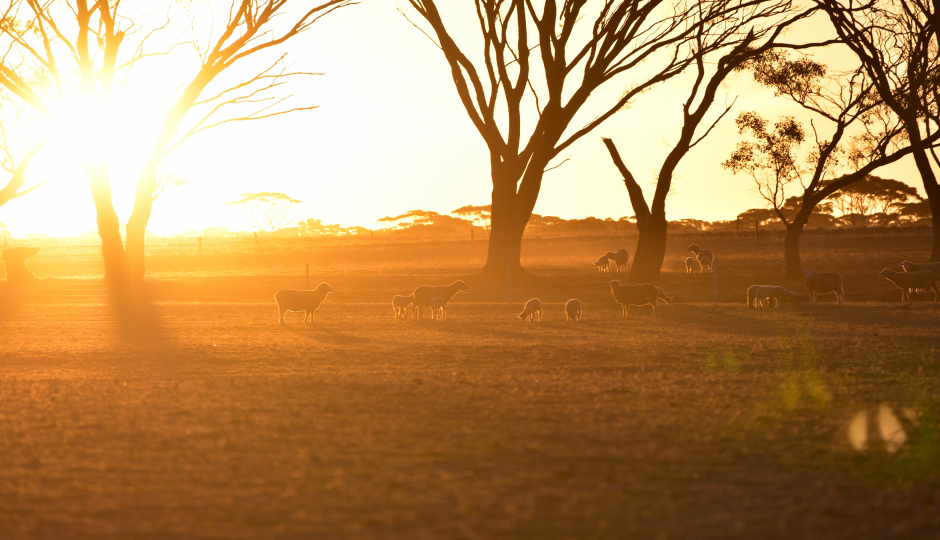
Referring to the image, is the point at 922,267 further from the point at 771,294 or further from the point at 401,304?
the point at 401,304

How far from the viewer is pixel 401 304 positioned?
762 inches

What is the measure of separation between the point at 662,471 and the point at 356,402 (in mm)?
3641

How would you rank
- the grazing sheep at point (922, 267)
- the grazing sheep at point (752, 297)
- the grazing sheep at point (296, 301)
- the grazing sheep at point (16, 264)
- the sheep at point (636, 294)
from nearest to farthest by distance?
the grazing sheep at point (296, 301) → the sheep at point (636, 294) → the grazing sheep at point (752, 297) → the grazing sheep at point (922, 267) → the grazing sheep at point (16, 264)

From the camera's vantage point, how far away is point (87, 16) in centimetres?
2872

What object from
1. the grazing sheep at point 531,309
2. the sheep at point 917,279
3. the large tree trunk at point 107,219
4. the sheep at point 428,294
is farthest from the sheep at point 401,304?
the large tree trunk at point 107,219

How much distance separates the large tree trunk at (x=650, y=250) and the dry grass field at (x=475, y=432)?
12.3 meters

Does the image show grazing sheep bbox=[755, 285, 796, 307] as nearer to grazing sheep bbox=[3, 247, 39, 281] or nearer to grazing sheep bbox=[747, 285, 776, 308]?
grazing sheep bbox=[747, 285, 776, 308]

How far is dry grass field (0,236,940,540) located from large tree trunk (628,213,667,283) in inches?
486

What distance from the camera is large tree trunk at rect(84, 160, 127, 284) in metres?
29.8

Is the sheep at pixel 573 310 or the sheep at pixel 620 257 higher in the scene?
the sheep at pixel 620 257

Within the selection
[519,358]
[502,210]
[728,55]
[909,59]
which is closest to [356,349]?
[519,358]

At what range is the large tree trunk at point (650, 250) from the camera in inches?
1151

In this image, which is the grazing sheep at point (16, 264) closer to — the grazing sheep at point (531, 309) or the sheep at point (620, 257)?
the sheep at point (620, 257)

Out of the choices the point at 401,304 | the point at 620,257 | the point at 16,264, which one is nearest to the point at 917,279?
the point at 401,304
